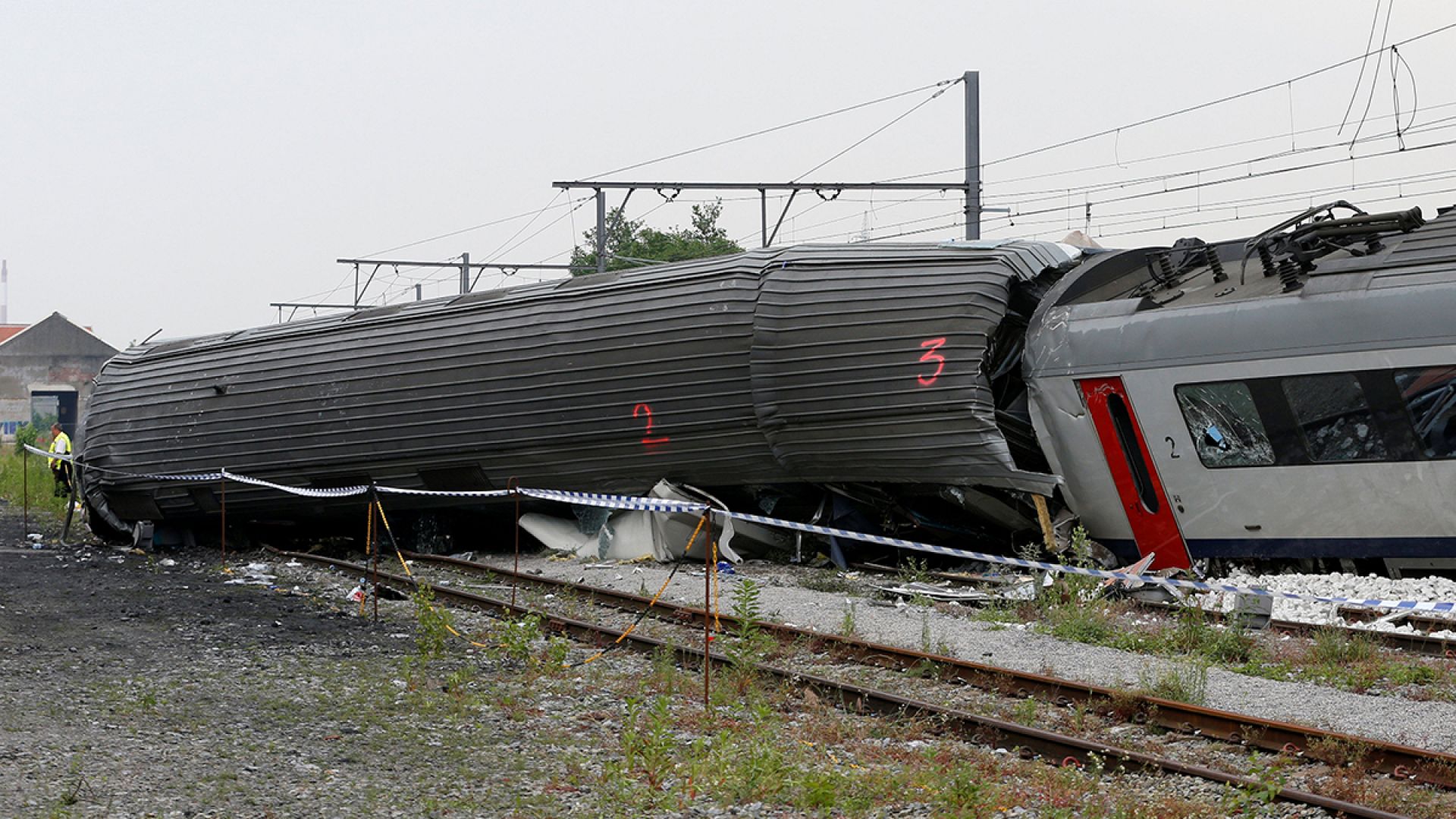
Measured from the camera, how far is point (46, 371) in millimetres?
57062

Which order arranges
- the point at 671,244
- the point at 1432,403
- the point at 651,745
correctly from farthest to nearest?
the point at 671,244
the point at 1432,403
the point at 651,745

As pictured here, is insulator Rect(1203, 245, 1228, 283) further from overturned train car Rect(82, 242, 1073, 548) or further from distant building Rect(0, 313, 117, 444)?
distant building Rect(0, 313, 117, 444)

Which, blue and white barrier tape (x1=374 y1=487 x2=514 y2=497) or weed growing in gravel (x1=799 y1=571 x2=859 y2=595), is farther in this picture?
blue and white barrier tape (x1=374 y1=487 x2=514 y2=497)

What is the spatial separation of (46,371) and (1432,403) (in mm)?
58051

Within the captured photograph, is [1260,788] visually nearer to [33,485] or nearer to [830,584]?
[830,584]

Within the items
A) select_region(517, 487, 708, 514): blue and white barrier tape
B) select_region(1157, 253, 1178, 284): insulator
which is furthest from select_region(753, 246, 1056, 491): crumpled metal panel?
select_region(517, 487, 708, 514): blue and white barrier tape

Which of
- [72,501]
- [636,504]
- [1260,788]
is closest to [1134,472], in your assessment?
[636,504]

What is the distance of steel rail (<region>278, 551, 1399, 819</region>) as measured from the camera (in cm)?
522

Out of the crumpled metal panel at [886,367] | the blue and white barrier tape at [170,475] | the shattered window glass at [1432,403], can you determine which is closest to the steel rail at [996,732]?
the crumpled metal panel at [886,367]

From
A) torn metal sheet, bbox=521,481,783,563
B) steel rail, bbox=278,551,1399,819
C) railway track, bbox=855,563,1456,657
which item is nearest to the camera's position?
steel rail, bbox=278,551,1399,819

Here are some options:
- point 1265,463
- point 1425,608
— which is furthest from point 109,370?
point 1425,608

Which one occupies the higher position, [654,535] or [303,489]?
[303,489]

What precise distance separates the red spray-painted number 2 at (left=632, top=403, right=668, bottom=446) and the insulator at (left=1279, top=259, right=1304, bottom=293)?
200 inches

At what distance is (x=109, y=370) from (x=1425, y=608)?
15.0 meters
